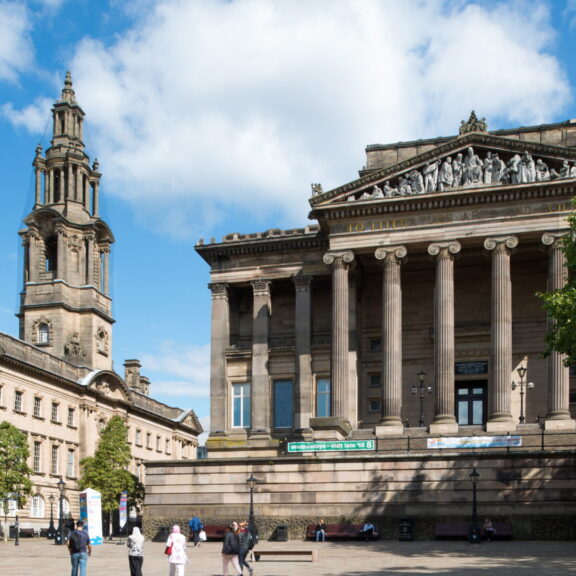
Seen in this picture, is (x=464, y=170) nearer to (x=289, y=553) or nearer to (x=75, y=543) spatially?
(x=289, y=553)

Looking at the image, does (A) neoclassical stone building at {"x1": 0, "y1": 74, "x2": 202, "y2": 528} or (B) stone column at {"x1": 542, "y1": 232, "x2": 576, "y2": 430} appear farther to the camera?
(A) neoclassical stone building at {"x1": 0, "y1": 74, "x2": 202, "y2": 528}

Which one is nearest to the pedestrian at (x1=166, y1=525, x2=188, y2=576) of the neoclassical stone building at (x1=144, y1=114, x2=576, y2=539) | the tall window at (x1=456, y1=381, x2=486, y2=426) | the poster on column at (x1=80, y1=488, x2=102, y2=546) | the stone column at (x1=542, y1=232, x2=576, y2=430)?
the poster on column at (x1=80, y1=488, x2=102, y2=546)

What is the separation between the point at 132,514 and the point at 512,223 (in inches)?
1927

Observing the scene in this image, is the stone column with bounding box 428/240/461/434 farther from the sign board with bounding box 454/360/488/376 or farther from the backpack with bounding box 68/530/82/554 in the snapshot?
the backpack with bounding box 68/530/82/554

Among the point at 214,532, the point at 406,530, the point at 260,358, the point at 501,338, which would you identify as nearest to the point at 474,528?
the point at 406,530

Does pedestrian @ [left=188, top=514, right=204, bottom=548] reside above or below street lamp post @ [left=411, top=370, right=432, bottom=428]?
below

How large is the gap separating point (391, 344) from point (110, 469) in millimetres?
35906

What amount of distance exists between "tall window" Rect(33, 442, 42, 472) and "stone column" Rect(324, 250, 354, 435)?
3281cm

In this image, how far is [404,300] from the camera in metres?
57.0

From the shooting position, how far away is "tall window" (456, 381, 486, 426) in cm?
5438

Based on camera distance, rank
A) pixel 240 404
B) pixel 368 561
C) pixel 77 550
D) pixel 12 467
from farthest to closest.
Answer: pixel 240 404
pixel 12 467
pixel 368 561
pixel 77 550

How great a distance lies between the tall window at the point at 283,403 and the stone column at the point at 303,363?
146cm

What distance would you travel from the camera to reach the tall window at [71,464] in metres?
79.9

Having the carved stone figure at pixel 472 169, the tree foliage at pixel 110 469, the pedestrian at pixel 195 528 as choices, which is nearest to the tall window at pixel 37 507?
the tree foliage at pixel 110 469
